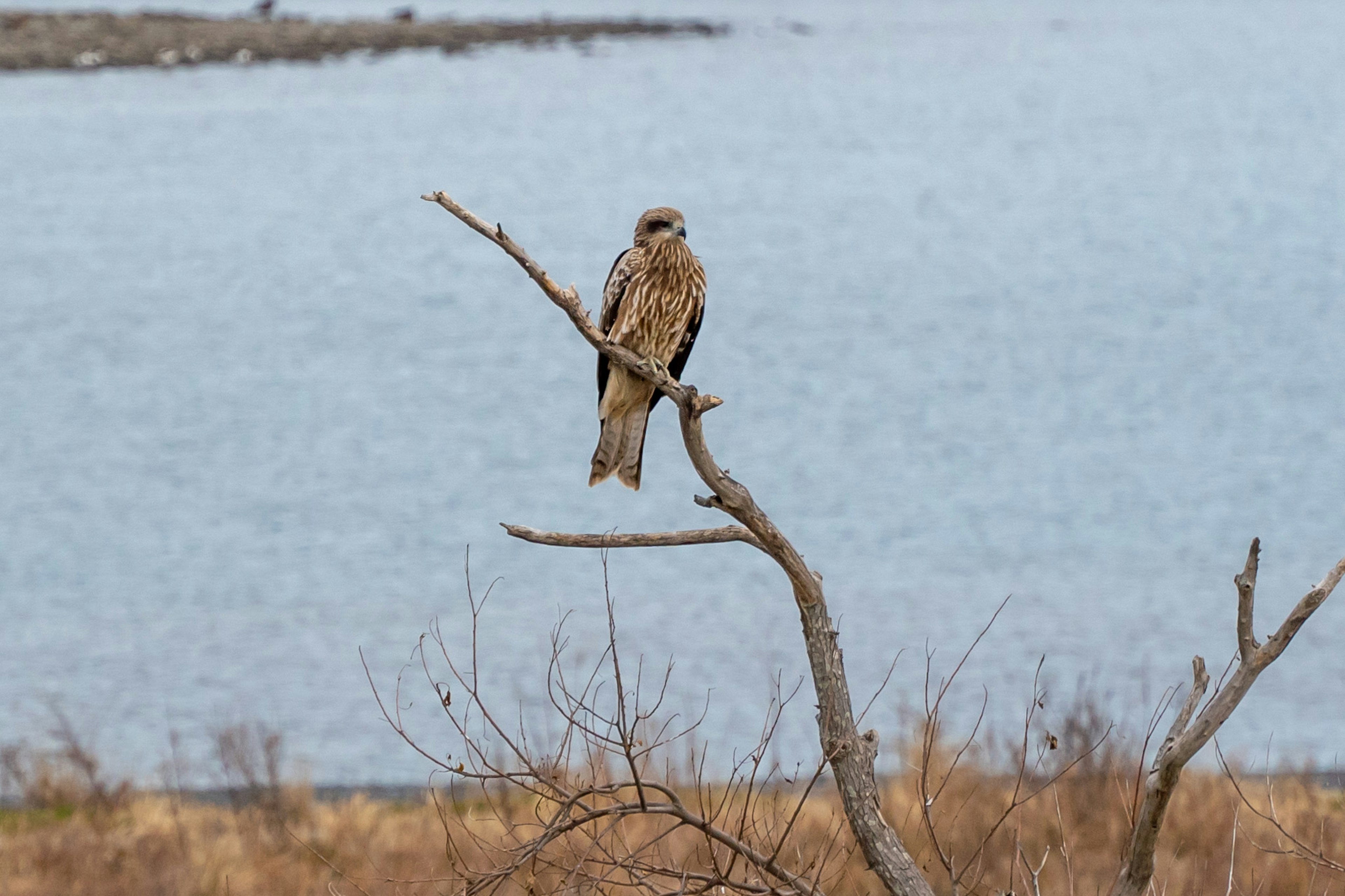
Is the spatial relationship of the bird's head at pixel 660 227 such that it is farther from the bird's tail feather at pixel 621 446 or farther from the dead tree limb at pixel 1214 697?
the dead tree limb at pixel 1214 697

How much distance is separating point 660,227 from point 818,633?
1742 mm

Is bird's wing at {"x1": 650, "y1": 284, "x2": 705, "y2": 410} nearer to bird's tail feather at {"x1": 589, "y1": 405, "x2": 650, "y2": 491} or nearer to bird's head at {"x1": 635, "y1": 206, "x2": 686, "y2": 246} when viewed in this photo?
bird's tail feather at {"x1": 589, "y1": 405, "x2": 650, "y2": 491}

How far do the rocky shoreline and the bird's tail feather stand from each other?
43873 mm

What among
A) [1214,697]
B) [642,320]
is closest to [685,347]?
[642,320]

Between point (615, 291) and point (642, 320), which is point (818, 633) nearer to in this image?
point (642, 320)

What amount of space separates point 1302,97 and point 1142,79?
6235mm

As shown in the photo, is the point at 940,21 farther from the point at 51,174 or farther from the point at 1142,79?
the point at 51,174

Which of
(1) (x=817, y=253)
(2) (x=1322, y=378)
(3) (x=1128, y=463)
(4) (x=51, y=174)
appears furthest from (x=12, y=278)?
(2) (x=1322, y=378)

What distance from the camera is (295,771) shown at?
31.6 ft

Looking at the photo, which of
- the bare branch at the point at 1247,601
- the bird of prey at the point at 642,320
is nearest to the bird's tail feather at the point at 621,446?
the bird of prey at the point at 642,320

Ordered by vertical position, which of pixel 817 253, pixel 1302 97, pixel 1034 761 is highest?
pixel 1302 97

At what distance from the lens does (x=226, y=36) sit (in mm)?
48312

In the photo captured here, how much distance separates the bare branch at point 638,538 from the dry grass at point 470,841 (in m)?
2.92

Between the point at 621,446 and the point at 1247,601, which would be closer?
the point at 1247,601
